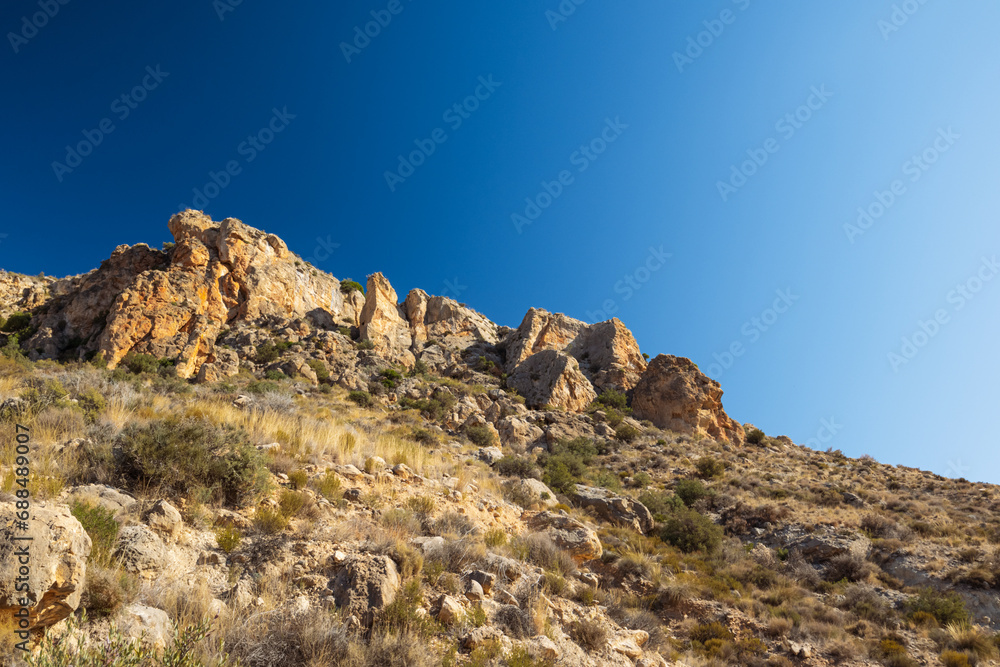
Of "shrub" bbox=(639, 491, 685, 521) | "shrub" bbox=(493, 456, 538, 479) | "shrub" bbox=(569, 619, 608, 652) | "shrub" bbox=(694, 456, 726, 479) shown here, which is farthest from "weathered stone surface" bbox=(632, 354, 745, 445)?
"shrub" bbox=(569, 619, 608, 652)

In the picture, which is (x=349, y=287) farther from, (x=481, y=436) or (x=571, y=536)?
(x=571, y=536)

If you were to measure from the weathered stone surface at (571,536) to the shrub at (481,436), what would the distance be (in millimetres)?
10845

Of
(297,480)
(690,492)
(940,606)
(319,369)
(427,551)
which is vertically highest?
(319,369)

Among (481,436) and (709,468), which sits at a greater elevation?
(709,468)

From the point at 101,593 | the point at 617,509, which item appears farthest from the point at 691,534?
the point at 101,593

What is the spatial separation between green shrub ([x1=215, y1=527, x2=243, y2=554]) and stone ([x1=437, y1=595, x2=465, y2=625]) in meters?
1.93

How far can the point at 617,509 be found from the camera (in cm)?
1107

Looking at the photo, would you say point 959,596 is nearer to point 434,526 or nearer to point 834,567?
point 834,567

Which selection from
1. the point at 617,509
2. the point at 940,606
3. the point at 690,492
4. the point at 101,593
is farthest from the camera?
the point at 690,492

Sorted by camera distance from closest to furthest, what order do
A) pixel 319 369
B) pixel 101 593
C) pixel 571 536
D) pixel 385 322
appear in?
pixel 101 593 → pixel 571 536 → pixel 319 369 → pixel 385 322

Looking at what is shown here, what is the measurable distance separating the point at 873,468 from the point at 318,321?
36.5 metres

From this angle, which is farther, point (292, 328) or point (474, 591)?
point (292, 328)

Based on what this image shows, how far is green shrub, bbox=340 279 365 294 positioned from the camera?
40469 millimetres

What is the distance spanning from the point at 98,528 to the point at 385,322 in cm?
3372
